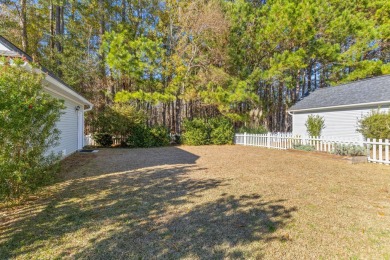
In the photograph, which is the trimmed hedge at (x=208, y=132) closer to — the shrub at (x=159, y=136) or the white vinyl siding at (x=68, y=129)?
the shrub at (x=159, y=136)

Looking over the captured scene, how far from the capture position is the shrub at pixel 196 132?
1357 cm

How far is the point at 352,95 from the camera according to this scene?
11938 mm

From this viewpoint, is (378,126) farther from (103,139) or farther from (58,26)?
(58,26)

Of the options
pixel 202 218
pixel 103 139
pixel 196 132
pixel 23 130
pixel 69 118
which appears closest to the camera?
pixel 202 218

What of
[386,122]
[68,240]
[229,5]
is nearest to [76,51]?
[229,5]

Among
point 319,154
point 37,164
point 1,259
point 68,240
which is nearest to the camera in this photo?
point 1,259

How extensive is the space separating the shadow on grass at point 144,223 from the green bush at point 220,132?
9.53 m

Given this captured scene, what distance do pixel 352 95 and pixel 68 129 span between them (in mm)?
14821

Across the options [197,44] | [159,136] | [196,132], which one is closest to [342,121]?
[196,132]

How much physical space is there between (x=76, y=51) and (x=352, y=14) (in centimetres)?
2045

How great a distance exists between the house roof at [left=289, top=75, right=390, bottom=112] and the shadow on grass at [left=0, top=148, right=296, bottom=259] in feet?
34.6

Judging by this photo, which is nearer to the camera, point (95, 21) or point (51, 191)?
point (51, 191)

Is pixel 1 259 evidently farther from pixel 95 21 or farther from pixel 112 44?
pixel 95 21

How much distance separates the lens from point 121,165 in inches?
273
